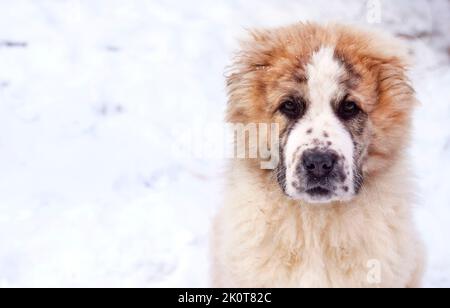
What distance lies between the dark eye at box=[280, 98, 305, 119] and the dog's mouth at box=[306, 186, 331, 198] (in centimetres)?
38

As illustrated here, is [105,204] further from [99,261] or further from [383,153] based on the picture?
[383,153]

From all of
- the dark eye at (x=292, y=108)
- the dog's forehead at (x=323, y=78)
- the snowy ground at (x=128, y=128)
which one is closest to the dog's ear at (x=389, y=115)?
the dog's forehead at (x=323, y=78)

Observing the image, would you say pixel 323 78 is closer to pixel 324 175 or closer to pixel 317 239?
pixel 324 175

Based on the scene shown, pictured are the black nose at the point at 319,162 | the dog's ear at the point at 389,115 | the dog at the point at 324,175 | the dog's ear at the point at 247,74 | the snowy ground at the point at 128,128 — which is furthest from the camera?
the snowy ground at the point at 128,128

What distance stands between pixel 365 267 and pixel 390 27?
402 centimetres

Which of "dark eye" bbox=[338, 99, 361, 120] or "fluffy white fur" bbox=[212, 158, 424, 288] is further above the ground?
"dark eye" bbox=[338, 99, 361, 120]

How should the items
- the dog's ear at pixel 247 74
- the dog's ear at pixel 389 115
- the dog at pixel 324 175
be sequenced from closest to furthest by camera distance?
1. the dog at pixel 324 175
2. the dog's ear at pixel 389 115
3. the dog's ear at pixel 247 74

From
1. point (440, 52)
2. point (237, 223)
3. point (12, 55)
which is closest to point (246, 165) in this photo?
point (237, 223)

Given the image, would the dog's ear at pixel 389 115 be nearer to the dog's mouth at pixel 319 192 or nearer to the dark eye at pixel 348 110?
the dark eye at pixel 348 110

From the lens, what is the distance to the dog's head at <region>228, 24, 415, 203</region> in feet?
11.5

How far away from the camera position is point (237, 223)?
378 cm

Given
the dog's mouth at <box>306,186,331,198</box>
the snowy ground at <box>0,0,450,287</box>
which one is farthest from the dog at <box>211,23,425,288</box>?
the snowy ground at <box>0,0,450,287</box>

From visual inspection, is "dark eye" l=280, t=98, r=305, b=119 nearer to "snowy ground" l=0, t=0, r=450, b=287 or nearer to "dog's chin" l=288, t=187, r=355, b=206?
"dog's chin" l=288, t=187, r=355, b=206

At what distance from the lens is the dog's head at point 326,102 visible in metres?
3.49
